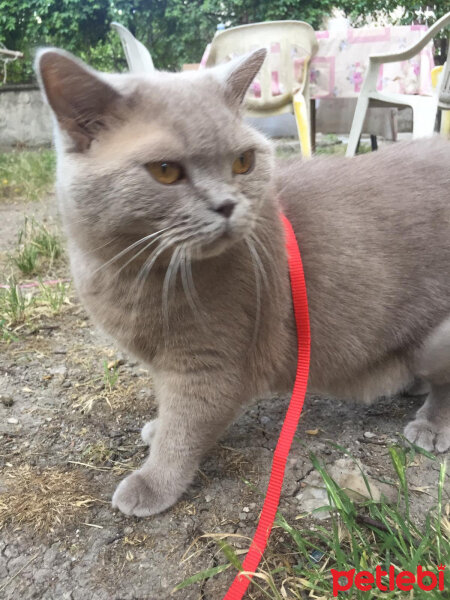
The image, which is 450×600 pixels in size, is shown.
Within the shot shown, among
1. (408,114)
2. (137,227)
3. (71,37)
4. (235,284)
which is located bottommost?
(408,114)

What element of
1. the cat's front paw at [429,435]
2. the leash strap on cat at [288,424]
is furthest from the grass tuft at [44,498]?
the cat's front paw at [429,435]

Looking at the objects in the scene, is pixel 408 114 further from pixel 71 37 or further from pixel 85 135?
pixel 85 135

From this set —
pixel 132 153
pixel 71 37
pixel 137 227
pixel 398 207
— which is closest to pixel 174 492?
pixel 137 227

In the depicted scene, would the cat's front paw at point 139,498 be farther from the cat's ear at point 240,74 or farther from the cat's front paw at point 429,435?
the cat's ear at point 240,74

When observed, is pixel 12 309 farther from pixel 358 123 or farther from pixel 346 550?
pixel 358 123

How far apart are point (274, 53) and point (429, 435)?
290 cm

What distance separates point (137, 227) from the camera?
0.92 m

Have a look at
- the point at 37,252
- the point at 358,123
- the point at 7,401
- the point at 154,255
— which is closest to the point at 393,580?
the point at 154,255

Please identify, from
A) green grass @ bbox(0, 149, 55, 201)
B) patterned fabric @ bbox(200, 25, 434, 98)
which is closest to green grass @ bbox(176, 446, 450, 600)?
patterned fabric @ bbox(200, 25, 434, 98)

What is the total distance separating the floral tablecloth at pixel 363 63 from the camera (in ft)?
12.0

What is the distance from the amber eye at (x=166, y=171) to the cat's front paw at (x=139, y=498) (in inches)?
26.7

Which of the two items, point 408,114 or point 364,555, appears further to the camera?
point 408,114

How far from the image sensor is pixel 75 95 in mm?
902

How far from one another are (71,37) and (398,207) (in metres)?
10.8
